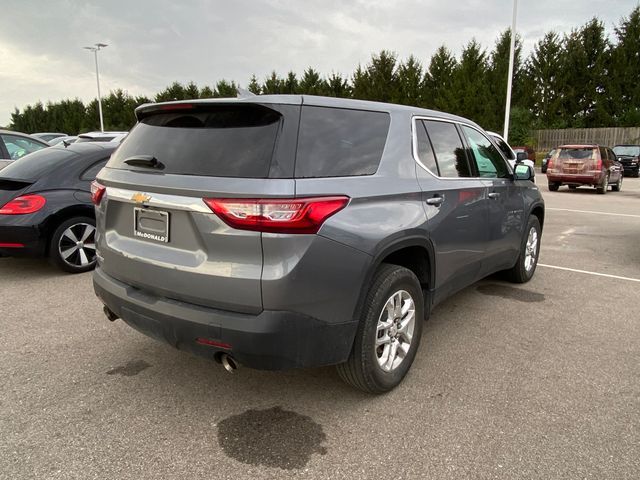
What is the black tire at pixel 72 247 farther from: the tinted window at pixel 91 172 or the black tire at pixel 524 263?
the black tire at pixel 524 263

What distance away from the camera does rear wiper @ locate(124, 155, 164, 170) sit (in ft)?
8.72

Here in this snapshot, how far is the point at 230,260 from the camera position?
2295 mm

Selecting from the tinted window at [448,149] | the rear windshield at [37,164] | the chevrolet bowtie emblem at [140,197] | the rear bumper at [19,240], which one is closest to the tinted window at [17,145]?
the rear windshield at [37,164]

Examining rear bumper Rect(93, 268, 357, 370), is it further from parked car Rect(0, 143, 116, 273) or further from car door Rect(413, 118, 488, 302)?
parked car Rect(0, 143, 116, 273)

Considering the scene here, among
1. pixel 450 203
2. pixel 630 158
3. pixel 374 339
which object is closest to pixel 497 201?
pixel 450 203

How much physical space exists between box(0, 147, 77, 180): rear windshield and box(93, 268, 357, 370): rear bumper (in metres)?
3.67

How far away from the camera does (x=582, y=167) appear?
52.1 ft

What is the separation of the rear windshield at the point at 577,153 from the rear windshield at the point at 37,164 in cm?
1541

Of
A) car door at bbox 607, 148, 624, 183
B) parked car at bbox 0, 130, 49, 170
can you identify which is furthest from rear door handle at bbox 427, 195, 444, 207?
car door at bbox 607, 148, 624, 183

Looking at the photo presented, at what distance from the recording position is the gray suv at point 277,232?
2.27 m

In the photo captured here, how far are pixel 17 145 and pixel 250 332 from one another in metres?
7.61

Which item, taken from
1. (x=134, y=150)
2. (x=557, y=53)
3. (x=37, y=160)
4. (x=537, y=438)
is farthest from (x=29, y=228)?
(x=557, y=53)

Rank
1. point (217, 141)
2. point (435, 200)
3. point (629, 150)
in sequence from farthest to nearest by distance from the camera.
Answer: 1. point (629, 150)
2. point (435, 200)
3. point (217, 141)

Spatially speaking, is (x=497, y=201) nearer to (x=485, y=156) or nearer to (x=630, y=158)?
(x=485, y=156)
